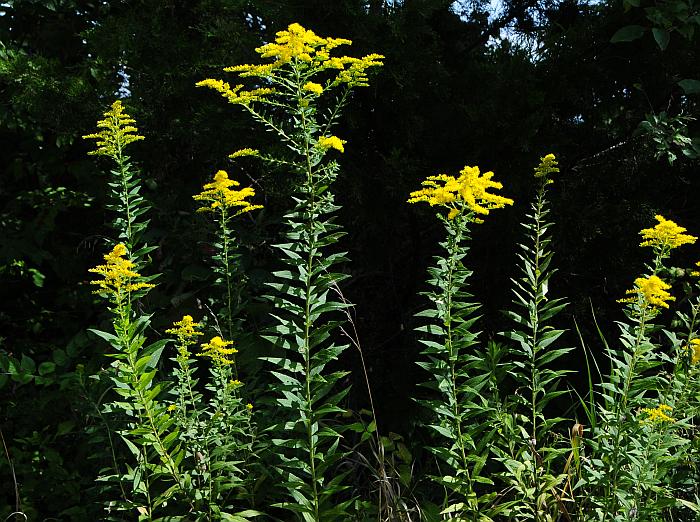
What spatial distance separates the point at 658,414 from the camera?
2.41 m

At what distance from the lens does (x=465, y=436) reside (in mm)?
2438

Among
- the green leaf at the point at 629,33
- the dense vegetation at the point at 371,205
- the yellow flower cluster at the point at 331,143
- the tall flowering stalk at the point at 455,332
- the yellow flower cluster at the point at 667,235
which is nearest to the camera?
the yellow flower cluster at the point at 331,143

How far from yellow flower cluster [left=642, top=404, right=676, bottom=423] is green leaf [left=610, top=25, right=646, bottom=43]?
163cm

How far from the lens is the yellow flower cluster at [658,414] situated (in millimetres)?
2406

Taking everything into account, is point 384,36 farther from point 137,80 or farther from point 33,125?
point 33,125

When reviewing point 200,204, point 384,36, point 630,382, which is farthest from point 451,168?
point 630,382

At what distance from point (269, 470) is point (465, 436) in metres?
0.76

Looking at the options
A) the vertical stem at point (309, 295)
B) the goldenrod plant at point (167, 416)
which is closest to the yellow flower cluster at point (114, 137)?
the goldenrod plant at point (167, 416)

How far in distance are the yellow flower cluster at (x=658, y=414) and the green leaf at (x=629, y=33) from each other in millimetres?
1625

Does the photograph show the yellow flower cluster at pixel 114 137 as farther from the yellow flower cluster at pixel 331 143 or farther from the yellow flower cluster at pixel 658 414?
the yellow flower cluster at pixel 658 414

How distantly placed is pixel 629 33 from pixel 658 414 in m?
1.74

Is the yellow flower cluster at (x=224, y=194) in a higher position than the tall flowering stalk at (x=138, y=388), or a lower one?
higher

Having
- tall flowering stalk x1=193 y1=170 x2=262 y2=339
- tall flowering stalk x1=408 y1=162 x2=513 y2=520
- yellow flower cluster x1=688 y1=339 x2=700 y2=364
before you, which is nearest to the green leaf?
tall flowering stalk x1=408 y1=162 x2=513 y2=520

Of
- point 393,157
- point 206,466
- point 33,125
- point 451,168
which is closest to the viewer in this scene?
point 206,466
